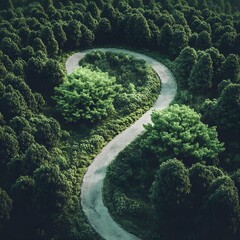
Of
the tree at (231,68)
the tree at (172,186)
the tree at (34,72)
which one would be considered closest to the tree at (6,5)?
the tree at (34,72)

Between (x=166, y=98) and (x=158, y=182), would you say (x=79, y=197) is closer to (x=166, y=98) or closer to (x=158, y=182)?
(x=158, y=182)

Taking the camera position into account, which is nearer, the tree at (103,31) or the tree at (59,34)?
the tree at (59,34)

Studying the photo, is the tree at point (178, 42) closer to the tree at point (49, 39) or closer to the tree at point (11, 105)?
the tree at point (49, 39)

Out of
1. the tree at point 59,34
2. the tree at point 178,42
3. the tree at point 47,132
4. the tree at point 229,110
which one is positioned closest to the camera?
the tree at point 47,132

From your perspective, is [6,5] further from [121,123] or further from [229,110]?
[229,110]

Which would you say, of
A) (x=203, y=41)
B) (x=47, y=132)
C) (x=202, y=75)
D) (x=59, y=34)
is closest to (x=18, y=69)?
(x=47, y=132)

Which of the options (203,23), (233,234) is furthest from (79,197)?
(203,23)

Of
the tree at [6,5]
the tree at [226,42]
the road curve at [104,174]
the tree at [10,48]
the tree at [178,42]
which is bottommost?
the road curve at [104,174]
